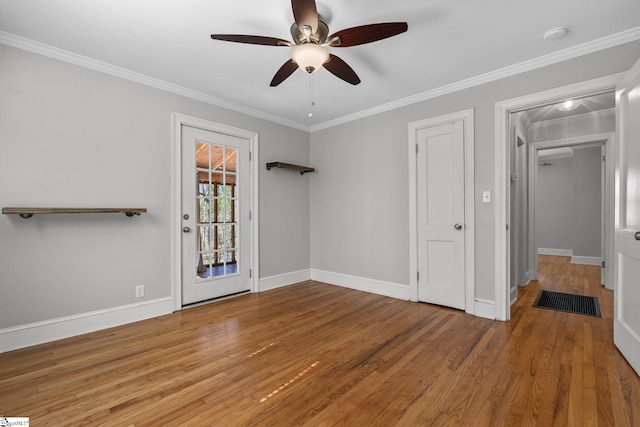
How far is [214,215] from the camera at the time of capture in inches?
148

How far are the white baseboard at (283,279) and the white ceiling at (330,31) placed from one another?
8.58 feet

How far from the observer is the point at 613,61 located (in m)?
2.45

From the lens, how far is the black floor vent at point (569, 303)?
128 inches

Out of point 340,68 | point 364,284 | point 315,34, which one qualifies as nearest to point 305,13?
point 315,34

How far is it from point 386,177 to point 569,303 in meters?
2.67

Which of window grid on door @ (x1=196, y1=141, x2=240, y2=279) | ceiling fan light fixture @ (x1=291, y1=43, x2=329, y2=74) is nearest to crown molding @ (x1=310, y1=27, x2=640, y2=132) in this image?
ceiling fan light fixture @ (x1=291, y1=43, x2=329, y2=74)

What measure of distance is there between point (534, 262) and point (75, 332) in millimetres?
6102

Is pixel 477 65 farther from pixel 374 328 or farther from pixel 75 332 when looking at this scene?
pixel 75 332

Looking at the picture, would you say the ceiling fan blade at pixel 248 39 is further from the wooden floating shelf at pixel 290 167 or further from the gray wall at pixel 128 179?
the wooden floating shelf at pixel 290 167

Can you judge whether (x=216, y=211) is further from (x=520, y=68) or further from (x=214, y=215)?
(x=520, y=68)

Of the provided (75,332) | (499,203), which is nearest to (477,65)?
(499,203)

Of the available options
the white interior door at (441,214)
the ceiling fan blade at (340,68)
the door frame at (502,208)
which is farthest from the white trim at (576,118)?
the ceiling fan blade at (340,68)

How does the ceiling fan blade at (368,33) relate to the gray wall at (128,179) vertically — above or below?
above

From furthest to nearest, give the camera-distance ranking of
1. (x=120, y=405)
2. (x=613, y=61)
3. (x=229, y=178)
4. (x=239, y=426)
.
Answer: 1. (x=229, y=178)
2. (x=613, y=61)
3. (x=120, y=405)
4. (x=239, y=426)
